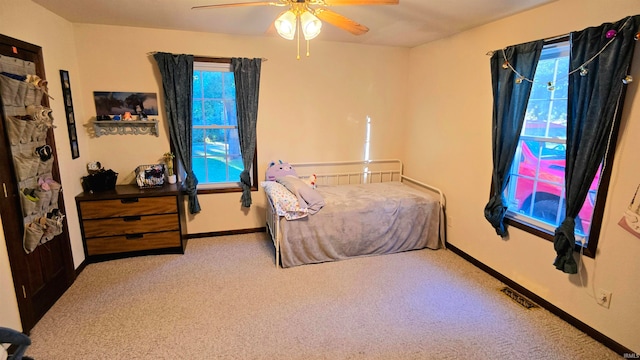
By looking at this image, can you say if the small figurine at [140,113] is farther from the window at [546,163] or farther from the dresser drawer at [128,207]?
the window at [546,163]

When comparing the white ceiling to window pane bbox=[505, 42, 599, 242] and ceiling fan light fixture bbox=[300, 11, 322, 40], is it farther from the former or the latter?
ceiling fan light fixture bbox=[300, 11, 322, 40]

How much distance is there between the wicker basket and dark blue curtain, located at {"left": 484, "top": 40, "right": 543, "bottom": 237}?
11.1 feet

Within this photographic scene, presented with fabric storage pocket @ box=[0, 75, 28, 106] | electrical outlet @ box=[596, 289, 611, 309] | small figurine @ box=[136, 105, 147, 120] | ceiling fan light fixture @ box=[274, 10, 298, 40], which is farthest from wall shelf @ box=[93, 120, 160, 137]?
electrical outlet @ box=[596, 289, 611, 309]

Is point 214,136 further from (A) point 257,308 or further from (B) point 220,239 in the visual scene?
(A) point 257,308

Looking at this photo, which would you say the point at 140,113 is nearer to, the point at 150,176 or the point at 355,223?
the point at 150,176

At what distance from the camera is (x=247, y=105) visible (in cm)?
371

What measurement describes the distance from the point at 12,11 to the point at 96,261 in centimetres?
229

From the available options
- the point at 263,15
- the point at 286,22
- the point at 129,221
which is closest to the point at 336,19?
the point at 286,22

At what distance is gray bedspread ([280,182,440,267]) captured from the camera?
10.4ft

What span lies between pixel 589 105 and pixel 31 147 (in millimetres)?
3971

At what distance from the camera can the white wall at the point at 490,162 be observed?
2.04 meters

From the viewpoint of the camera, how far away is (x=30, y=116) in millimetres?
2357

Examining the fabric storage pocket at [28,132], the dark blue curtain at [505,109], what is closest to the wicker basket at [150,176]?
the fabric storage pocket at [28,132]

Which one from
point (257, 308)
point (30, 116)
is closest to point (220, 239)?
point (257, 308)
